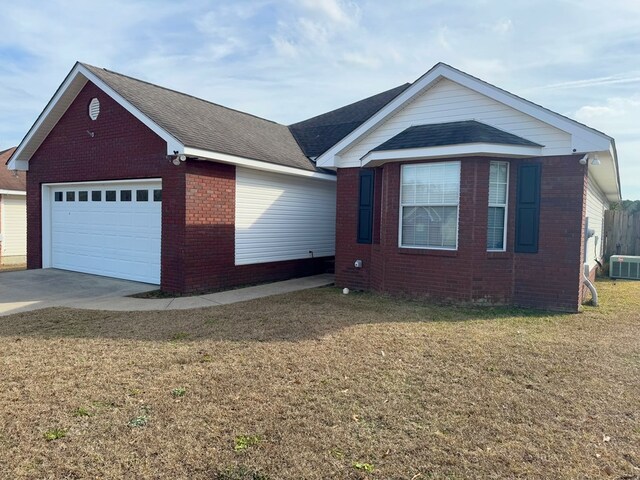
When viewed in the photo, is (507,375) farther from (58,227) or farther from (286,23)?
(58,227)

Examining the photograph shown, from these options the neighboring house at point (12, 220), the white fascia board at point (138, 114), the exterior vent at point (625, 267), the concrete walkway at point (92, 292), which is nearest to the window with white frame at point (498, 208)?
the concrete walkway at point (92, 292)

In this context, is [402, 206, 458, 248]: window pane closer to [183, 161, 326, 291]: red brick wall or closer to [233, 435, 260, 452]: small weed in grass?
[183, 161, 326, 291]: red brick wall

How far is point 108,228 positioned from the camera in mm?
11953

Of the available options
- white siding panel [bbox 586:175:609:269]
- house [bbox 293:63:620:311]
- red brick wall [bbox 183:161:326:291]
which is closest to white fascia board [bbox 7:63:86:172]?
red brick wall [bbox 183:161:326:291]

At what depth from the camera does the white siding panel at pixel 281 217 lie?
1130 cm

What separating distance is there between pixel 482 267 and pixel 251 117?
965cm

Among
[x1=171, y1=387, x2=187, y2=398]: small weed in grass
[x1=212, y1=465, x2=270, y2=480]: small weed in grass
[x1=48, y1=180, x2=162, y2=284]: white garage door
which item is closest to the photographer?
[x1=212, y1=465, x2=270, y2=480]: small weed in grass

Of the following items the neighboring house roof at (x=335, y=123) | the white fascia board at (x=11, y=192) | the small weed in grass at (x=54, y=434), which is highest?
the neighboring house roof at (x=335, y=123)

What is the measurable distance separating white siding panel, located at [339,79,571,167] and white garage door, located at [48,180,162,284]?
15.9ft

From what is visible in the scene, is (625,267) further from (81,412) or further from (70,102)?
(70,102)

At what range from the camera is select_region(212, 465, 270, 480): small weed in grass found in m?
3.04

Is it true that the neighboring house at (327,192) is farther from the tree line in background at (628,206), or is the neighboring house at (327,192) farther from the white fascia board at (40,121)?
the tree line in background at (628,206)

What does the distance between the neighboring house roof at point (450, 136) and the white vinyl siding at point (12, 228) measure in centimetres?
1509

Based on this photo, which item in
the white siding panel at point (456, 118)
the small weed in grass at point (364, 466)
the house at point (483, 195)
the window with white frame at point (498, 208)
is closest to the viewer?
the small weed in grass at point (364, 466)
